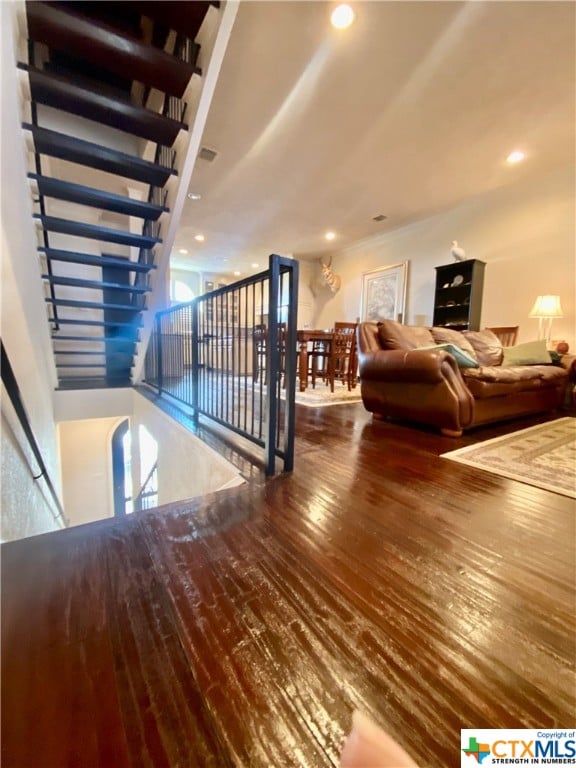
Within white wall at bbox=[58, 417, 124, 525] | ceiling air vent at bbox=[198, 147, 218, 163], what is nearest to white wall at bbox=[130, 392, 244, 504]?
white wall at bbox=[58, 417, 124, 525]

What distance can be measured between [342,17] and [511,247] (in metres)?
3.46

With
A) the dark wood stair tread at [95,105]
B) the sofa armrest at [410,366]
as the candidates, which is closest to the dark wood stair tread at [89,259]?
the dark wood stair tread at [95,105]

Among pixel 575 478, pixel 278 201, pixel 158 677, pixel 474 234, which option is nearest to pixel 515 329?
pixel 474 234

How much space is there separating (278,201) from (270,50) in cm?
229

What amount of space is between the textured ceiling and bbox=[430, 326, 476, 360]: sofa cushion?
1.96 m

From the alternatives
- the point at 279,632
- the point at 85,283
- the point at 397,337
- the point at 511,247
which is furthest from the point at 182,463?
the point at 511,247

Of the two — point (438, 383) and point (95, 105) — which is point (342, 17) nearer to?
point (95, 105)

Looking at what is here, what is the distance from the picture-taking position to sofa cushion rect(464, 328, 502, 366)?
336 centimetres

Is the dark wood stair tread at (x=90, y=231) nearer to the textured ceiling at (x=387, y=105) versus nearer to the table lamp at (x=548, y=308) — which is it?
the textured ceiling at (x=387, y=105)

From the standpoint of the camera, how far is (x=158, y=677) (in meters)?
0.62

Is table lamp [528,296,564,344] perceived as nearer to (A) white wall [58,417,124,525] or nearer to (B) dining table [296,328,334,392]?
(B) dining table [296,328,334,392]

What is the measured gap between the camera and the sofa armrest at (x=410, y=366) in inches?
85.7

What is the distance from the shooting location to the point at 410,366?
7.53 ft

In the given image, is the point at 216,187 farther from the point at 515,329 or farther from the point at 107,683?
the point at 107,683
